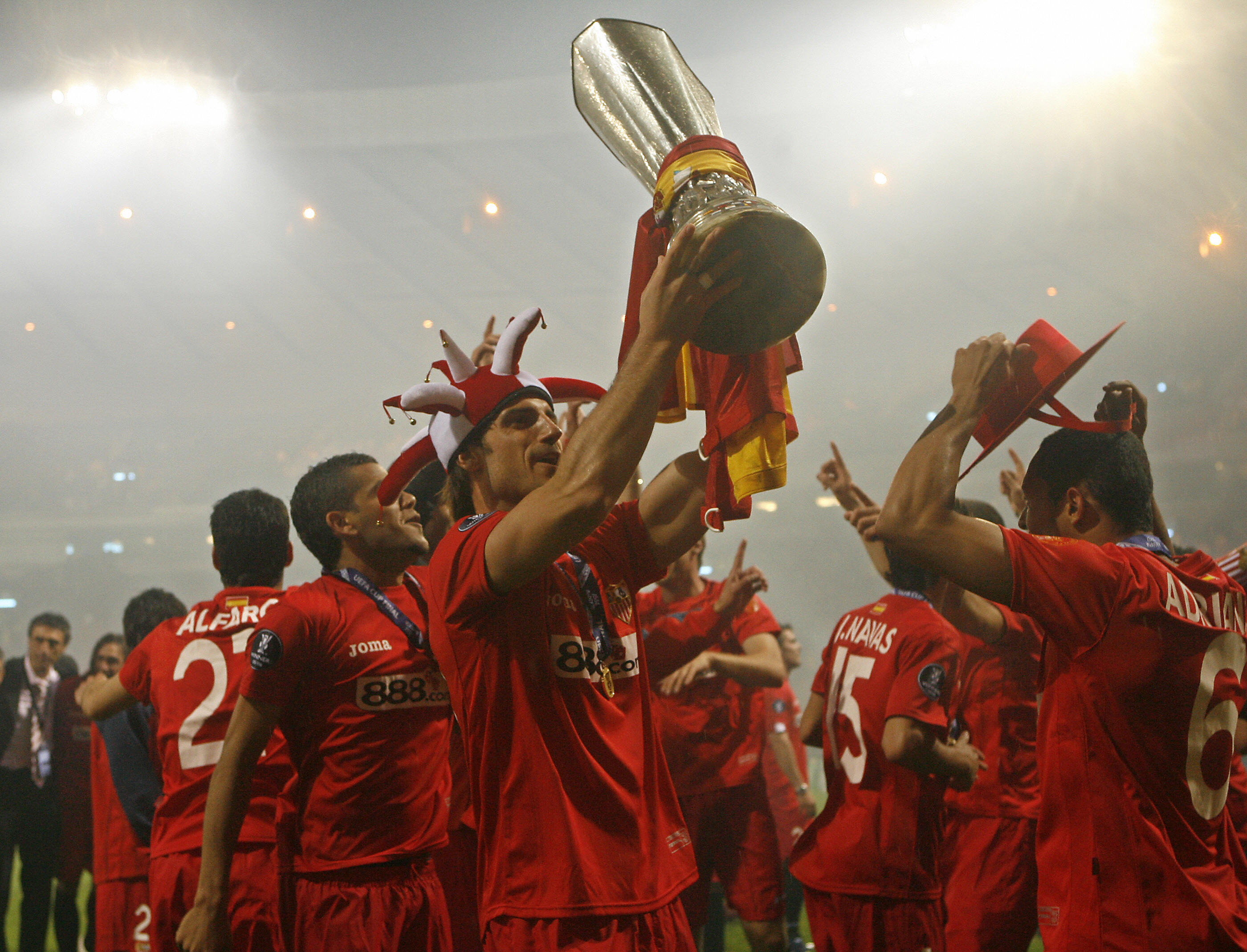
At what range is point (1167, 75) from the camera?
42.4ft

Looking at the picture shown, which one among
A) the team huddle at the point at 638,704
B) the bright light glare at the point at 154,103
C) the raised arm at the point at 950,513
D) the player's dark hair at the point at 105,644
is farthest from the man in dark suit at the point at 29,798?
the bright light glare at the point at 154,103

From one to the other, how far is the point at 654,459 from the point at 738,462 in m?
19.4

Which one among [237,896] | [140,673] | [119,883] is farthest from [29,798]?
[237,896]

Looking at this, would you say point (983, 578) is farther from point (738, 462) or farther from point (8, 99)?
point (8, 99)

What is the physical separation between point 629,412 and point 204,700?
207 centimetres

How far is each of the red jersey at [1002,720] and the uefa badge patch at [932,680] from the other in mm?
780

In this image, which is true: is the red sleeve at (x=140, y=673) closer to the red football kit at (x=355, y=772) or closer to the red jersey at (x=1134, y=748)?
the red football kit at (x=355, y=772)

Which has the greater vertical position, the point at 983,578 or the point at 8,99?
the point at 8,99

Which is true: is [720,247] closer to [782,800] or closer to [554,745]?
[554,745]

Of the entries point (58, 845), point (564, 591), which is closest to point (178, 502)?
point (58, 845)

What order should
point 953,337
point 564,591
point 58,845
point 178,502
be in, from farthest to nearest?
point 178,502, point 953,337, point 58,845, point 564,591

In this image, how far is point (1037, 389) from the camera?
1.68 m

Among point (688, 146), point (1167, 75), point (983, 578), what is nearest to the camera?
point (688, 146)

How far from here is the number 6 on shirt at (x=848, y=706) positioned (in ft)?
9.29
